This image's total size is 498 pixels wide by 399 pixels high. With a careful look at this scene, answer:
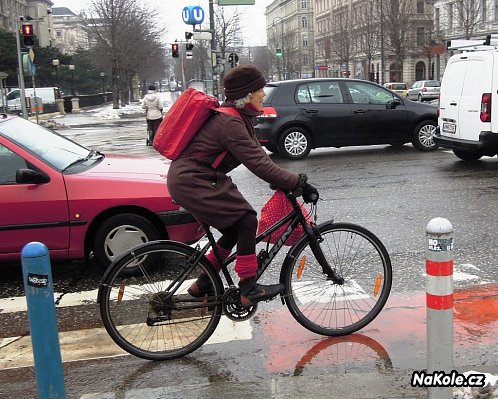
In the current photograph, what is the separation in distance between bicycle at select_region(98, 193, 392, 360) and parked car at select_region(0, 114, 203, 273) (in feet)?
4.89

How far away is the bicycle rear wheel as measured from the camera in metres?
3.51

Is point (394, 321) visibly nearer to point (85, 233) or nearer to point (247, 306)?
point (247, 306)

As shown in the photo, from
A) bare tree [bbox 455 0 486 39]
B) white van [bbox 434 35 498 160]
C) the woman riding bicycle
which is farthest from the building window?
the woman riding bicycle

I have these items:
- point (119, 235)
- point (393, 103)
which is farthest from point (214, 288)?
point (393, 103)

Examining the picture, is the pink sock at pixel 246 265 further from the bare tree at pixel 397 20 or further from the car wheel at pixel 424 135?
the bare tree at pixel 397 20

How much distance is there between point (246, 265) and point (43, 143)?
9.66 feet

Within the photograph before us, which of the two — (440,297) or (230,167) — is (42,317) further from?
(440,297)

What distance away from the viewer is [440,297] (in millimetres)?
2734

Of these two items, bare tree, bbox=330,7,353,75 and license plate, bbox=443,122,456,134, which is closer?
license plate, bbox=443,122,456,134

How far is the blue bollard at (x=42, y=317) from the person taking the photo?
8.55 ft

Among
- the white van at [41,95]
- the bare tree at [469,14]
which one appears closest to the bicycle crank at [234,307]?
the white van at [41,95]

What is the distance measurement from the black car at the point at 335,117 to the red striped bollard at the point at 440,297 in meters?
9.20

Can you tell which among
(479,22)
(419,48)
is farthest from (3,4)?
(479,22)

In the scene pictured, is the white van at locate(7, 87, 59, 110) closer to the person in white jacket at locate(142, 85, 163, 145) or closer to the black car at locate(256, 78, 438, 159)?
the person in white jacket at locate(142, 85, 163, 145)
